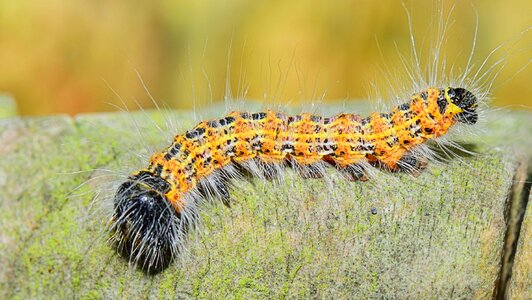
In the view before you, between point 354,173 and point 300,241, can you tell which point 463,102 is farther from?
point 300,241

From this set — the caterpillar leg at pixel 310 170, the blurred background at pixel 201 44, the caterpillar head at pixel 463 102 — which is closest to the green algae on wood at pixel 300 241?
the caterpillar leg at pixel 310 170

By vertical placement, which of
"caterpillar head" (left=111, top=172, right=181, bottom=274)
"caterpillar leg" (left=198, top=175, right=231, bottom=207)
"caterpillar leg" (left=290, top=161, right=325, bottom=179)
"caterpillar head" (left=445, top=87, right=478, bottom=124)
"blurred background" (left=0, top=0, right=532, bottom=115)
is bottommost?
"caterpillar head" (left=111, top=172, right=181, bottom=274)

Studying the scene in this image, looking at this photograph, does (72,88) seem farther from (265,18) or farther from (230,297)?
(230,297)

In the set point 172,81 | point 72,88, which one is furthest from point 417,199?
point 72,88

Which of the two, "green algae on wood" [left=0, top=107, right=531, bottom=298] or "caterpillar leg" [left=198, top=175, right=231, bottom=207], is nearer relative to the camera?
"green algae on wood" [left=0, top=107, right=531, bottom=298]

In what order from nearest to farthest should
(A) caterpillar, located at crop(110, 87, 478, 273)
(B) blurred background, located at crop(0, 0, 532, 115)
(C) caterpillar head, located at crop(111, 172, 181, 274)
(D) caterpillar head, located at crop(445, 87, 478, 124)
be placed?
(C) caterpillar head, located at crop(111, 172, 181, 274) < (A) caterpillar, located at crop(110, 87, 478, 273) < (D) caterpillar head, located at crop(445, 87, 478, 124) < (B) blurred background, located at crop(0, 0, 532, 115)

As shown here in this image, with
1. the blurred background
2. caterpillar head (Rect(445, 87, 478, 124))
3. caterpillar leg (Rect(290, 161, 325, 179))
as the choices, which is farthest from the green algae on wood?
the blurred background

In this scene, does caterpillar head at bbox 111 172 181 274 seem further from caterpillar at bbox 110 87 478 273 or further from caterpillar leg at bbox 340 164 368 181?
caterpillar leg at bbox 340 164 368 181
